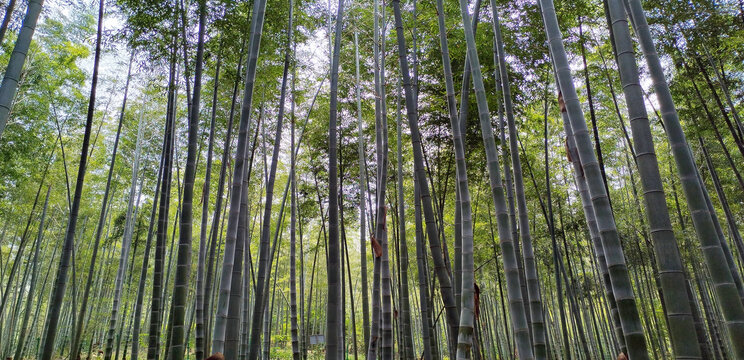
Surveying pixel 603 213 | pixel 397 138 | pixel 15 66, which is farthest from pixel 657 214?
pixel 15 66

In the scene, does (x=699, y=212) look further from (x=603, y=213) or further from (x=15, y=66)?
(x=15, y=66)

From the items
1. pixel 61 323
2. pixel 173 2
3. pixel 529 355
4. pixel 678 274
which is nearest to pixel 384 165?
pixel 529 355

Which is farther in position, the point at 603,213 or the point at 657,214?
the point at 603,213

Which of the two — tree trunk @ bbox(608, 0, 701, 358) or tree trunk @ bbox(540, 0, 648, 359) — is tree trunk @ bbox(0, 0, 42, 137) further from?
tree trunk @ bbox(608, 0, 701, 358)

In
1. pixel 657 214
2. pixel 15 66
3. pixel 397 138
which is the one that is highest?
pixel 397 138

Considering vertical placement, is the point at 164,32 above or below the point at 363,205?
above

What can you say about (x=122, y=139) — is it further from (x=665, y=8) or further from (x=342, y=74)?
(x=665, y=8)

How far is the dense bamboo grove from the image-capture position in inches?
85.7

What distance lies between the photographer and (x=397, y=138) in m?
4.39

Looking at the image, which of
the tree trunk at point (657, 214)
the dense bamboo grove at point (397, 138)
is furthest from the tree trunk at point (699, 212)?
the tree trunk at point (657, 214)

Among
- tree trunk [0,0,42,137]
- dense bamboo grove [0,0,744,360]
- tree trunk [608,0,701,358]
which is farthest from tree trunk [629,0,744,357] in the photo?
tree trunk [0,0,42,137]

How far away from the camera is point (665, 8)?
14.8 feet

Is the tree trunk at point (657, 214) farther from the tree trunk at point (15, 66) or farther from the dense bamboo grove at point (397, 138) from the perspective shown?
the tree trunk at point (15, 66)

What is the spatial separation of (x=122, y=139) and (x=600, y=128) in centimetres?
942
